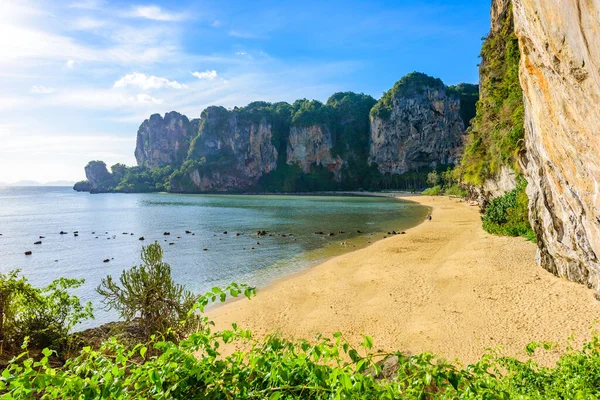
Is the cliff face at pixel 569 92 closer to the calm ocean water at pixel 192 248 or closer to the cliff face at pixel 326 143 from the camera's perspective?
the calm ocean water at pixel 192 248

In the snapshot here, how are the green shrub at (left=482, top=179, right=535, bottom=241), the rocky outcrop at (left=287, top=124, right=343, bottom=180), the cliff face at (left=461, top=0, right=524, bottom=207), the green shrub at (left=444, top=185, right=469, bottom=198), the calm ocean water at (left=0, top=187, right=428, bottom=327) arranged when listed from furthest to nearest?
the rocky outcrop at (left=287, top=124, right=343, bottom=180), the green shrub at (left=444, top=185, right=469, bottom=198), the green shrub at (left=482, top=179, right=535, bottom=241), the cliff face at (left=461, top=0, right=524, bottom=207), the calm ocean water at (left=0, top=187, right=428, bottom=327)

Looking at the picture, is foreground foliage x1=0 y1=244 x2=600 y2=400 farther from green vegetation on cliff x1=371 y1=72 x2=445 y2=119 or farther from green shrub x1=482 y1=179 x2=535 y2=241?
green vegetation on cliff x1=371 y1=72 x2=445 y2=119

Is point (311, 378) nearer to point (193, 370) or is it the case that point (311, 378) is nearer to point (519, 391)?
point (193, 370)

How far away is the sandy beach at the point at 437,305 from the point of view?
9.98m

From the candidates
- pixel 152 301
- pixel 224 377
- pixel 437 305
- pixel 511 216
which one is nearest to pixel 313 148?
pixel 511 216

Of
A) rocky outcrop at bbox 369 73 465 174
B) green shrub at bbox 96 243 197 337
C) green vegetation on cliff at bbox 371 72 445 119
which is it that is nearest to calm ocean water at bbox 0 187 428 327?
green shrub at bbox 96 243 197 337

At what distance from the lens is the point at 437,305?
1270cm

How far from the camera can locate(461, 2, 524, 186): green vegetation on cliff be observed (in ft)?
67.6

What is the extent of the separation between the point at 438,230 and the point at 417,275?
16.5 metres

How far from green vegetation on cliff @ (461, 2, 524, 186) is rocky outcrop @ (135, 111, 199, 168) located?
565 ft

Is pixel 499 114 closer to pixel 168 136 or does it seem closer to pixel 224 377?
pixel 224 377

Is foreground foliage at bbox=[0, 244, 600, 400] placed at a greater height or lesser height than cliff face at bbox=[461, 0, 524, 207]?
lesser

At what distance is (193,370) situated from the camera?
2.52m

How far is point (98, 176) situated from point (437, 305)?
209119 millimetres
